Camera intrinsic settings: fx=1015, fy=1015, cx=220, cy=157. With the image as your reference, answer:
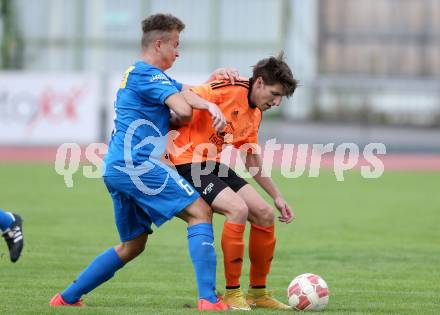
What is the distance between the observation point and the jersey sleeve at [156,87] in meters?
6.73

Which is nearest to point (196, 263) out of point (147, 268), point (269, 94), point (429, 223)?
point (269, 94)

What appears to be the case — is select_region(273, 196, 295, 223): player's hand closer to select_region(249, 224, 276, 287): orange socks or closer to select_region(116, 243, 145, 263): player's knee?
select_region(249, 224, 276, 287): orange socks

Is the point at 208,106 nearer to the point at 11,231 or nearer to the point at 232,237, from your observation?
the point at 232,237

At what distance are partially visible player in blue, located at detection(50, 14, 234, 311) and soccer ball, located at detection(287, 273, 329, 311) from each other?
598mm

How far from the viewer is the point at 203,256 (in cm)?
679

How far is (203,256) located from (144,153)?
31.6 inches

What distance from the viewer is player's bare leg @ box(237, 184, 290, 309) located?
7.21 meters

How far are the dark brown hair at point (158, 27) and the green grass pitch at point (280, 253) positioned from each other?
1.87 meters

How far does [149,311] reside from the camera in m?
6.91

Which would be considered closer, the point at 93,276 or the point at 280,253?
the point at 93,276

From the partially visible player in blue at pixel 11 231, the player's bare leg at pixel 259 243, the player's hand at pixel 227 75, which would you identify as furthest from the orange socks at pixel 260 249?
the partially visible player in blue at pixel 11 231

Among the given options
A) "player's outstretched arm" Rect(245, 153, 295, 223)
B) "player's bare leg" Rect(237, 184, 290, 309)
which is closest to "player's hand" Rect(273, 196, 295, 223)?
"player's outstretched arm" Rect(245, 153, 295, 223)

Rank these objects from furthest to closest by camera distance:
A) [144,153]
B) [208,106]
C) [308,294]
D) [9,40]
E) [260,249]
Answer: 1. [9,40]
2. [260,249]
3. [308,294]
4. [144,153]
5. [208,106]

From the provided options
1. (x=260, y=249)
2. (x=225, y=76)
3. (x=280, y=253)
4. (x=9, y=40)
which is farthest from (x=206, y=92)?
(x=9, y=40)
